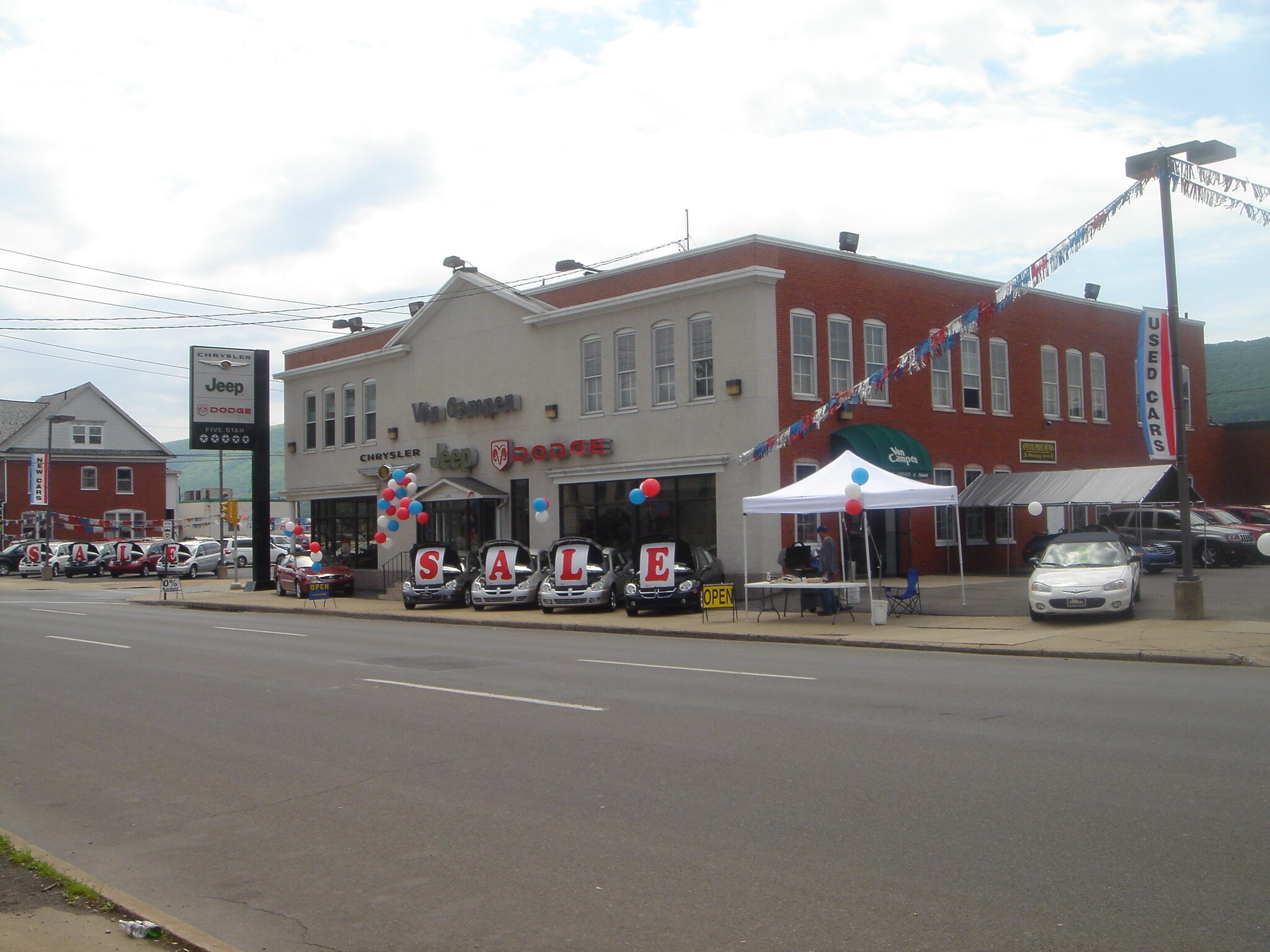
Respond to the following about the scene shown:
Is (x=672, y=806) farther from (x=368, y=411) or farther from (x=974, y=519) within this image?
(x=368, y=411)

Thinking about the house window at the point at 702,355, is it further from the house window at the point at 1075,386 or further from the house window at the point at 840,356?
the house window at the point at 1075,386

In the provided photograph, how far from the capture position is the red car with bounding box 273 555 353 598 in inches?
1353

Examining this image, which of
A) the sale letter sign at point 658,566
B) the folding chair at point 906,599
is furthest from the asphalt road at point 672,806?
the sale letter sign at point 658,566

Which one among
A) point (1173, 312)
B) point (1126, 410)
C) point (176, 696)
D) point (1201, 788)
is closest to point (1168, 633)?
point (1173, 312)

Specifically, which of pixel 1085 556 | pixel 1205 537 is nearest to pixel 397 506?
pixel 1085 556

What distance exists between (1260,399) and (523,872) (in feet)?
321

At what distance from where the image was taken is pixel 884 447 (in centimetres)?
2819

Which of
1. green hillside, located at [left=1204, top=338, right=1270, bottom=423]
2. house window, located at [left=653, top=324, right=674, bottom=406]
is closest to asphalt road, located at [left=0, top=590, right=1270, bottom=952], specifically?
house window, located at [left=653, top=324, right=674, bottom=406]

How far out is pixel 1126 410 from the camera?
126 feet

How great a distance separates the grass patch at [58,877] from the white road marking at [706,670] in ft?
27.6

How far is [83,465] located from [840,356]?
5746 cm

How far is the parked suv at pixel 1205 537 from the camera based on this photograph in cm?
3050

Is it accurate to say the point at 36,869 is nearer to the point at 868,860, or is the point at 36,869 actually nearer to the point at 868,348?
the point at 868,860

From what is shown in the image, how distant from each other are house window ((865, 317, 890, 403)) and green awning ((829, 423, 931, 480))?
2.69 feet
